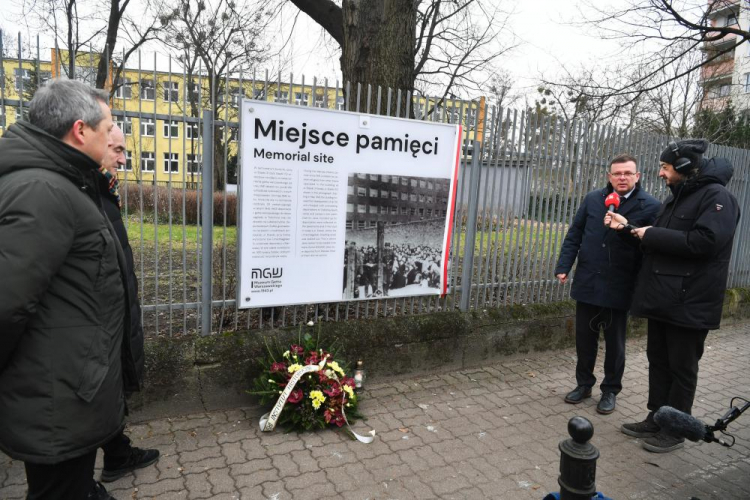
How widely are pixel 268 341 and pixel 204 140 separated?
1640mm

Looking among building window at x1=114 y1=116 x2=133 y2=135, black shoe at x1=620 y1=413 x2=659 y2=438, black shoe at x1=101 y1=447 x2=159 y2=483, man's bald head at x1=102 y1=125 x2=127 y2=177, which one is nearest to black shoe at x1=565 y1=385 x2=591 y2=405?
black shoe at x1=620 y1=413 x2=659 y2=438

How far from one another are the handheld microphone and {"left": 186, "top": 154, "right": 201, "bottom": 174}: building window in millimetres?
3251

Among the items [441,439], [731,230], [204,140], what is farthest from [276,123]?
[731,230]

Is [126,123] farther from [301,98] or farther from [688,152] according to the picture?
[688,152]

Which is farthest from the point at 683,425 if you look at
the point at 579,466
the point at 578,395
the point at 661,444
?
the point at 578,395

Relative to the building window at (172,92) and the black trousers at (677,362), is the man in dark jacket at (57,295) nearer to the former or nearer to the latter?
the building window at (172,92)

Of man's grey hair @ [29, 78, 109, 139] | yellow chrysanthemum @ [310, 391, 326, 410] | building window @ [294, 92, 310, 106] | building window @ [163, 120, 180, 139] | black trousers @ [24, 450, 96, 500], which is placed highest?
building window @ [294, 92, 310, 106]

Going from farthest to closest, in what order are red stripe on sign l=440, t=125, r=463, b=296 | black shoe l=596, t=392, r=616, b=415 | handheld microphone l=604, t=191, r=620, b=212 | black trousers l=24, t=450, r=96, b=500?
1. red stripe on sign l=440, t=125, r=463, b=296
2. black shoe l=596, t=392, r=616, b=415
3. handheld microphone l=604, t=191, r=620, b=212
4. black trousers l=24, t=450, r=96, b=500

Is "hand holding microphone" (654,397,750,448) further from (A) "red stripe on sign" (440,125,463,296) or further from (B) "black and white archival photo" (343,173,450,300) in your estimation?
(A) "red stripe on sign" (440,125,463,296)

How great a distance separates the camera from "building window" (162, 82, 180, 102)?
3.48m

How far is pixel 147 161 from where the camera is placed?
3580 millimetres

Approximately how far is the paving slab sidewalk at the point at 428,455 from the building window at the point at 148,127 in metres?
2.11

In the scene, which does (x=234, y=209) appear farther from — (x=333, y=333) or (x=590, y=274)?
(x=590, y=274)

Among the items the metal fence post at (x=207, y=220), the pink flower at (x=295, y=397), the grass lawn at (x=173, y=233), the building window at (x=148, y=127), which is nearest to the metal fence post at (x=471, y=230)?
the pink flower at (x=295, y=397)
